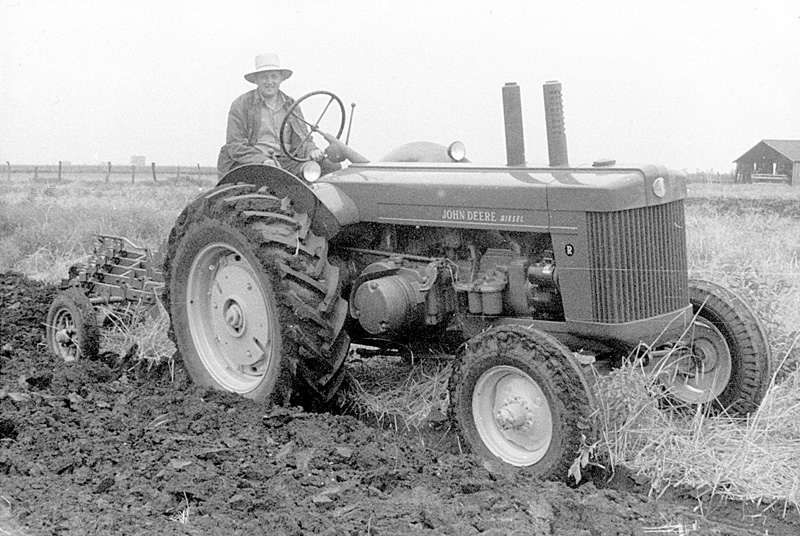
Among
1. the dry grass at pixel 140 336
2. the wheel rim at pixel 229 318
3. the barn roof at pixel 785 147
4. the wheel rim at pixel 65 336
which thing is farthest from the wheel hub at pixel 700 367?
the wheel rim at pixel 65 336

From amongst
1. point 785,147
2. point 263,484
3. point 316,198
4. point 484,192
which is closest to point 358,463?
point 263,484

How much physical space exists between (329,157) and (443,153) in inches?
29.8

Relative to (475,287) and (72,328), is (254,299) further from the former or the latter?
(72,328)

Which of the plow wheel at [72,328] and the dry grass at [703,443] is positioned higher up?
the plow wheel at [72,328]

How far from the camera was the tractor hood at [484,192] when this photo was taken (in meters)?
4.23

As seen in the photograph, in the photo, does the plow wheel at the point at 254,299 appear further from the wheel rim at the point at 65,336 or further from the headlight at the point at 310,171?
the wheel rim at the point at 65,336

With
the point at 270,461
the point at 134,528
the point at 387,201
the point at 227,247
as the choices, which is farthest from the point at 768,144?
the point at 134,528

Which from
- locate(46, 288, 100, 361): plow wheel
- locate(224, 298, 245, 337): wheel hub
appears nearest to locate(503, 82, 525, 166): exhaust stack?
locate(224, 298, 245, 337): wheel hub

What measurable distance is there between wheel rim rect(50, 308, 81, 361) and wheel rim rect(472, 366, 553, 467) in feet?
11.2

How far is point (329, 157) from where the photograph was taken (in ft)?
19.2

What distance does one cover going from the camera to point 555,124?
4.55 meters

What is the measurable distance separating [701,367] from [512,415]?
149 cm

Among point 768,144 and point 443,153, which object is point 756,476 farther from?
point 768,144

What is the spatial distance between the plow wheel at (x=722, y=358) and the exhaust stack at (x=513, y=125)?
1.29 metres
